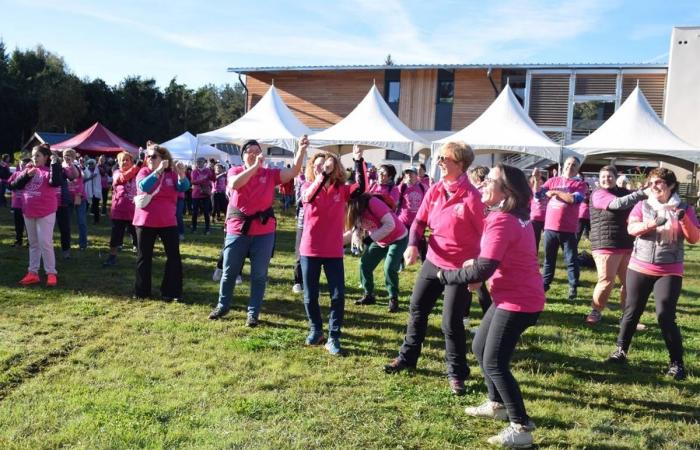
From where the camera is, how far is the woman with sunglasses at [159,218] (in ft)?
21.4

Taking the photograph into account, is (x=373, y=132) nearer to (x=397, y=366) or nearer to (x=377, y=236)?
(x=377, y=236)

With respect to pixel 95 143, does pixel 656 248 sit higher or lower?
lower

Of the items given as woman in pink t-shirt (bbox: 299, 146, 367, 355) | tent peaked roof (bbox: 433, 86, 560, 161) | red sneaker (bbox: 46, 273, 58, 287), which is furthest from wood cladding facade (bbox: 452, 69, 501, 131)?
woman in pink t-shirt (bbox: 299, 146, 367, 355)

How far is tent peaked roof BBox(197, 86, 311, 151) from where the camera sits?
51.0ft

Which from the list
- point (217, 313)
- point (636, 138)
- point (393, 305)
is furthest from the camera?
point (636, 138)

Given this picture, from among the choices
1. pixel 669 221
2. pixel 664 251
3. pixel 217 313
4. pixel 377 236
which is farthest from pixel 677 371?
pixel 217 313

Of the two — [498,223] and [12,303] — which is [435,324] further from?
[12,303]

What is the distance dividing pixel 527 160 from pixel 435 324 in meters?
21.8

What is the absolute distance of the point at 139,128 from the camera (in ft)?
143

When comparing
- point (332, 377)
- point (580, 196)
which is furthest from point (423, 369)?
point (580, 196)

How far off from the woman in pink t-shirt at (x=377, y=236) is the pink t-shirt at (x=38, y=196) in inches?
157

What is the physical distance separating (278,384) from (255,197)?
200 centimetres

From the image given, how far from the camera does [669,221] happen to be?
15.5 feet

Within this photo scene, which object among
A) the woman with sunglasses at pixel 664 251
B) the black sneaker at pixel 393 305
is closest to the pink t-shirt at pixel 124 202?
the black sneaker at pixel 393 305
